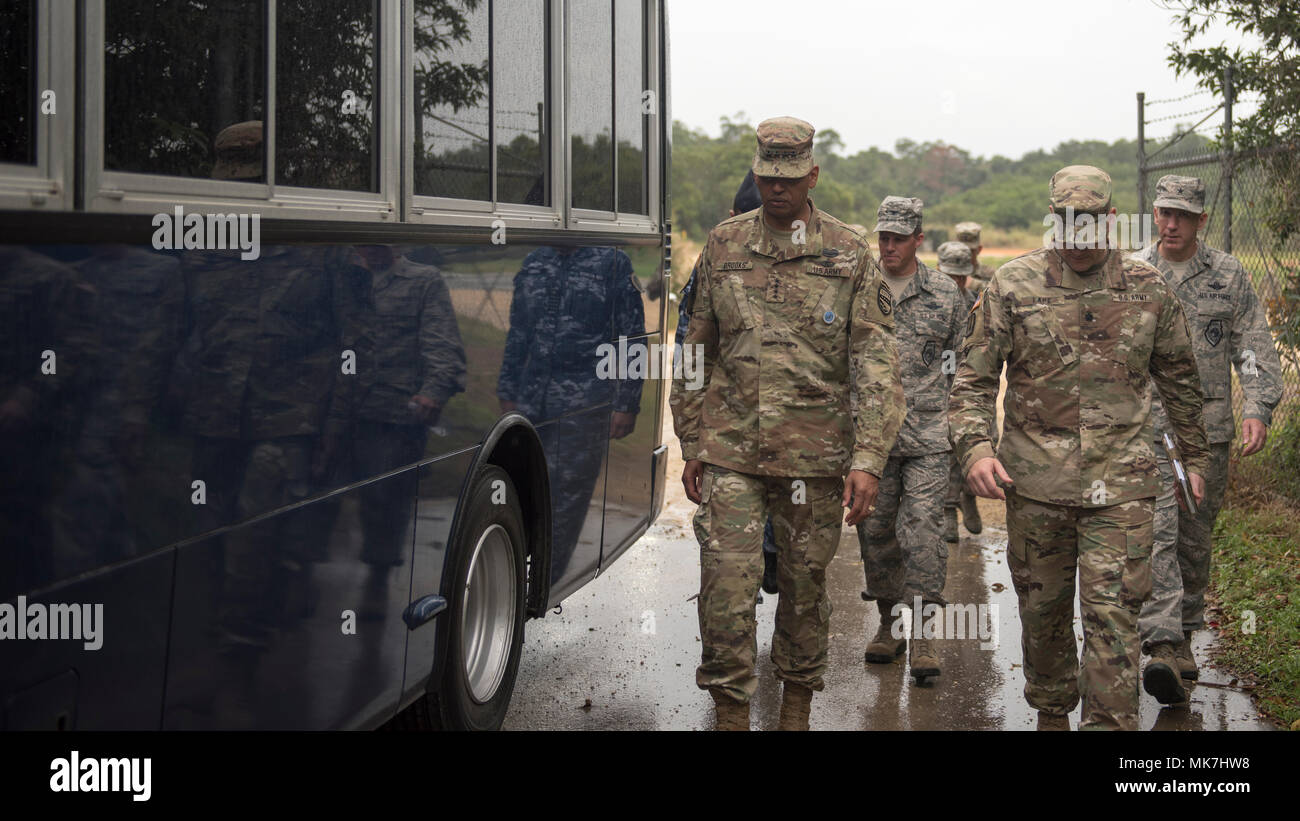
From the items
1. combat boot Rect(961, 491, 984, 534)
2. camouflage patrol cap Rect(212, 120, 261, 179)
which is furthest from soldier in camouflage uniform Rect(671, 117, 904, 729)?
combat boot Rect(961, 491, 984, 534)

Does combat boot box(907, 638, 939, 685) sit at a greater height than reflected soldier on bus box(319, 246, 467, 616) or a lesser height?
lesser

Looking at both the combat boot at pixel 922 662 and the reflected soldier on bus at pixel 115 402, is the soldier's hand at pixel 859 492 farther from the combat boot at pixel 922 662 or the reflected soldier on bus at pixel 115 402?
the reflected soldier on bus at pixel 115 402

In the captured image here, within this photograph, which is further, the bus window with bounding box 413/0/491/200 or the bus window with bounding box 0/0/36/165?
the bus window with bounding box 413/0/491/200

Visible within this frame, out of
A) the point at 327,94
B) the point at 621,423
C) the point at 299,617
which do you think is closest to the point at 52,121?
the point at 327,94

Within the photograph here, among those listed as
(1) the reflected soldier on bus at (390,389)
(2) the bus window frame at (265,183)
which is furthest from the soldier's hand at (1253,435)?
(2) the bus window frame at (265,183)

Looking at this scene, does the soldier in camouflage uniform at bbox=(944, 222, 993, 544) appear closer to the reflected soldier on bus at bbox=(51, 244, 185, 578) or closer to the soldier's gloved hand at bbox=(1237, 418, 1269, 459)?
the soldier's gloved hand at bbox=(1237, 418, 1269, 459)

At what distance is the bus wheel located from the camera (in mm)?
4559

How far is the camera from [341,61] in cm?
353

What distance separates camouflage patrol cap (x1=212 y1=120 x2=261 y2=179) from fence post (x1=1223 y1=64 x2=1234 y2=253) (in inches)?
308

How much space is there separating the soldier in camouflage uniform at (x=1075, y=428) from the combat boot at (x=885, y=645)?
1460 mm

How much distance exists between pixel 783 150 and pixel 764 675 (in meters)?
2.47
